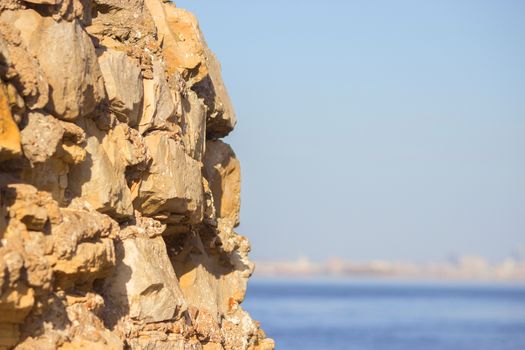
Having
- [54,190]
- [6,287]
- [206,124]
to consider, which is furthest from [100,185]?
[206,124]

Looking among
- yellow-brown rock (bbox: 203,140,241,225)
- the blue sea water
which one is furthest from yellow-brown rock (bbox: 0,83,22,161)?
the blue sea water

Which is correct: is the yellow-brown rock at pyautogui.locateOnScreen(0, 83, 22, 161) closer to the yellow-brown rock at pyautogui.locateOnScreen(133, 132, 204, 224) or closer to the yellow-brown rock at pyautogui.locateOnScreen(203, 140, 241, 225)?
the yellow-brown rock at pyautogui.locateOnScreen(133, 132, 204, 224)

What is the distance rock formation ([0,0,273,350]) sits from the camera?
376 inches

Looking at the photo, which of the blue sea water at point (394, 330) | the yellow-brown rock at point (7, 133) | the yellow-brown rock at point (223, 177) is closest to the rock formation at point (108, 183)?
the yellow-brown rock at point (7, 133)

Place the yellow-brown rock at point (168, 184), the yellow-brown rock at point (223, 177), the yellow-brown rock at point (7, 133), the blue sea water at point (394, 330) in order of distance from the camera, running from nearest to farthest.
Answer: the yellow-brown rock at point (7, 133) → the yellow-brown rock at point (168, 184) → the yellow-brown rock at point (223, 177) → the blue sea water at point (394, 330)

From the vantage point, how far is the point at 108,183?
1118 cm

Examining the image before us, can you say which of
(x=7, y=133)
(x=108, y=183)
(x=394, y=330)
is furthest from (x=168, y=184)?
(x=394, y=330)

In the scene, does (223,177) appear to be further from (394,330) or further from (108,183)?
(394,330)

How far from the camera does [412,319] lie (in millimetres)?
105625

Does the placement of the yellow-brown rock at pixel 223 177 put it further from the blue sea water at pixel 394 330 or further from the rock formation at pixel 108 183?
the blue sea water at pixel 394 330

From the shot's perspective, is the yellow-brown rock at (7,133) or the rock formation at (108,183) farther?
the rock formation at (108,183)

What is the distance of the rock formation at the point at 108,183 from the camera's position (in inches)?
376

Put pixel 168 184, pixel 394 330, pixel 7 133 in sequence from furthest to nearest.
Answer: pixel 394 330, pixel 168 184, pixel 7 133

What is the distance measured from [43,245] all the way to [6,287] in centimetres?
72
